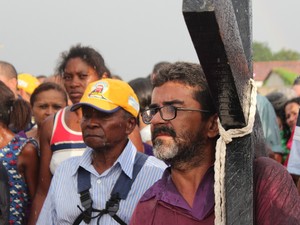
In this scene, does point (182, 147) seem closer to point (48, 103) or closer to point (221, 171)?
point (221, 171)

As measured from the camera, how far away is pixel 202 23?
2.00m

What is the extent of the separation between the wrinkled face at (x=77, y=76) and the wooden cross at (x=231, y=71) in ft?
9.90

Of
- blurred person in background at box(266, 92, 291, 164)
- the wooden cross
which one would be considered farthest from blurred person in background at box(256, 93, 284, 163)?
the wooden cross

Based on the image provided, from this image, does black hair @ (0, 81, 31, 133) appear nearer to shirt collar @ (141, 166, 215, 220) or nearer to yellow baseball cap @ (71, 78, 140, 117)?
yellow baseball cap @ (71, 78, 140, 117)

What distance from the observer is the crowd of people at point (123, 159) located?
9.16 feet

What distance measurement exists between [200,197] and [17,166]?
2.42m

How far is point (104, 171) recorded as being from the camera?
3.94m

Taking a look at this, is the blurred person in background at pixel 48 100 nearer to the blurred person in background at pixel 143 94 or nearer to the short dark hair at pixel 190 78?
the blurred person in background at pixel 143 94

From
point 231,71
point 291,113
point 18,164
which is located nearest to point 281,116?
point 291,113

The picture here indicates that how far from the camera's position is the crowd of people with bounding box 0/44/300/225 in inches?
110

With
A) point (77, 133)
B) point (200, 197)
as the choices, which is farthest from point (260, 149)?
point (77, 133)

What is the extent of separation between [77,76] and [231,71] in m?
3.40

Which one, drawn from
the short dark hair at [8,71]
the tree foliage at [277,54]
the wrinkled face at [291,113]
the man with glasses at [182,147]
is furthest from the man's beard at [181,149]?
the tree foliage at [277,54]

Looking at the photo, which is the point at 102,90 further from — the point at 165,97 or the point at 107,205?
the point at 165,97
